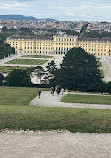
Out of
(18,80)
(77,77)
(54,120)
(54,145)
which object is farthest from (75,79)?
(54,145)

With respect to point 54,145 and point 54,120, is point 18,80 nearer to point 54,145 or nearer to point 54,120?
point 54,120

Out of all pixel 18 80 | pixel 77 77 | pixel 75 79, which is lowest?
pixel 18 80

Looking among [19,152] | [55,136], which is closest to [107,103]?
[55,136]

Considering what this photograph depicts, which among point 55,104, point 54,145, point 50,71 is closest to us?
point 54,145

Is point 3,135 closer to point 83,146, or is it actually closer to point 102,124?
point 83,146

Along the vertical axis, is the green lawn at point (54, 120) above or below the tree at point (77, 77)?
above

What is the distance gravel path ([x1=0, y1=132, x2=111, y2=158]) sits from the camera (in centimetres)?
1023

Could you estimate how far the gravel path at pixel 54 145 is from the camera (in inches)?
403

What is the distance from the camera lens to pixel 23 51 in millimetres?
104875

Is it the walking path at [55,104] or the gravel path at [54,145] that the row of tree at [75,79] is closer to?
the walking path at [55,104]

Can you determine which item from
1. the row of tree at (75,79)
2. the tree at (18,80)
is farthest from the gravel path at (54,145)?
the tree at (18,80)

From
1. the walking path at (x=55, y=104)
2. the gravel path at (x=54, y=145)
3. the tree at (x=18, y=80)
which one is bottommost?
the tree at (x=18, y=80)

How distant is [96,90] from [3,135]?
23.0m

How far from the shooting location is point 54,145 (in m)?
11.1
